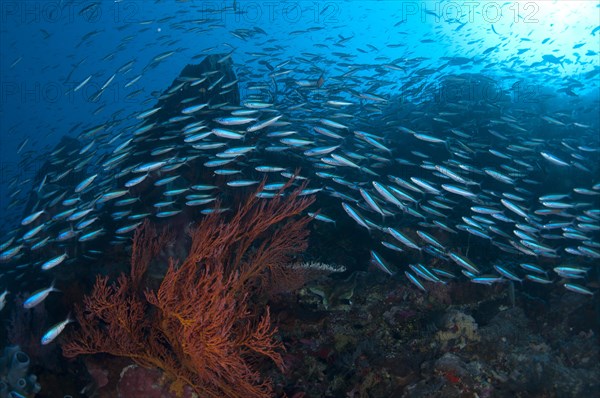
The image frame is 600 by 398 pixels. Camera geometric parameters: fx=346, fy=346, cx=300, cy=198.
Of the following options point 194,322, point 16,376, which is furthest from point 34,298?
point 194,322

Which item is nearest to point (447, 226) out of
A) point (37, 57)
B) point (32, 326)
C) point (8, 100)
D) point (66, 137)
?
point (32, 326)

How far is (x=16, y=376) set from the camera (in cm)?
552

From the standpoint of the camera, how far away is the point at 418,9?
5662 centimetres

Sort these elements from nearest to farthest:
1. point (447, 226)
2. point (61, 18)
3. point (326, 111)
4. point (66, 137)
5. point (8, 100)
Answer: point (447, 226)
point (326, 111)
point (66, 137)
point (61, 18)
point (8, 100)

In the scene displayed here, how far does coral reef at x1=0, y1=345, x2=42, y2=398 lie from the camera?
5.45m

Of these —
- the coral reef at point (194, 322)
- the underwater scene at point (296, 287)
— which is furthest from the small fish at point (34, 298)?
the coral reef at point (194, 322)

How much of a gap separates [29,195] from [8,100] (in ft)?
250

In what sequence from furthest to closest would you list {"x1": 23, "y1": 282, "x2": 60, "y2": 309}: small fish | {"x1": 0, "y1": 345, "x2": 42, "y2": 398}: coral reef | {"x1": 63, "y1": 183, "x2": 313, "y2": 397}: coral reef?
{"x1": 0, "y1": 345, "x2": 42, "y2": 398}: coral reef → {"x1": 23, "y1": 282, "x2": 60, "y2": 309}: small fish → {"x1": 63, "y1": 183, "x2": 313, "y2": 397}: coral reef

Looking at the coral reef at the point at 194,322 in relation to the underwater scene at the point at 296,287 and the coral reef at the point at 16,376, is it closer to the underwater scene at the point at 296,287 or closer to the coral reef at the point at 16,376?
the underwater scene at the point at 296,287

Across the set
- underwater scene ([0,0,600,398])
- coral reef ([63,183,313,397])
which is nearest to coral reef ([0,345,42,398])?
underwater scene ([0,0,600,398])

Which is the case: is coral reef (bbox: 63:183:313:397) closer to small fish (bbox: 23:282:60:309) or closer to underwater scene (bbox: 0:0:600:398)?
underwater scene (bbox: 0:0:600:398)

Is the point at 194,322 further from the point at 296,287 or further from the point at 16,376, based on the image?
the point at 16,376

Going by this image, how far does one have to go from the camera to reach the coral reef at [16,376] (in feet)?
17.9

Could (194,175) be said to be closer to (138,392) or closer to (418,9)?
(138,392)
